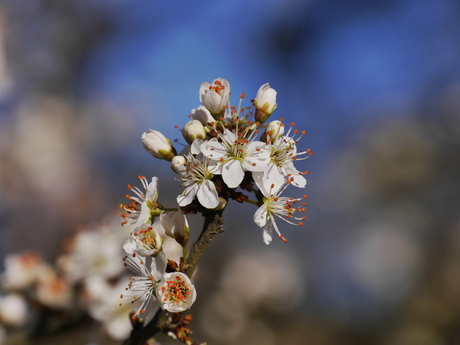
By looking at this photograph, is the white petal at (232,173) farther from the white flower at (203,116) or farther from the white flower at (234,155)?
the white flower at (203,116)

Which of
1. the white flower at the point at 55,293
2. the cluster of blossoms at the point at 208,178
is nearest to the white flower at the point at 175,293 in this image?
the cluster of blossoms at the point at 208,178

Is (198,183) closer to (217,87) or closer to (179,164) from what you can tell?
(179,164)

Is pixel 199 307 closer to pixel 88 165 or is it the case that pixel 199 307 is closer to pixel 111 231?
pixel 111 231

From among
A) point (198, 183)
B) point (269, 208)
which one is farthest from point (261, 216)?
point (198, 183)

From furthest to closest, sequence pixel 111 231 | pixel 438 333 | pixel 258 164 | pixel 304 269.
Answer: pixel 304 269, pixel 438 333, pixel 111 231, pixel 258 164

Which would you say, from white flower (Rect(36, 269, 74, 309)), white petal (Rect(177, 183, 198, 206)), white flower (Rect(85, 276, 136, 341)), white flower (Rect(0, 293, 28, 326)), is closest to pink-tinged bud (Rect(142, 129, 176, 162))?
white petal (Rect(177, 183, 198, 206))

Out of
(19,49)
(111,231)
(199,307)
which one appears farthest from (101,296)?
(19,49)

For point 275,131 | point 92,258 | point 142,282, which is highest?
point 275,131
